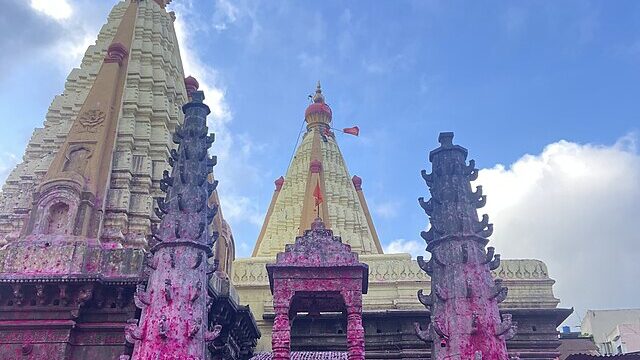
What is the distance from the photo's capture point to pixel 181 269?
Result: 1068 cm

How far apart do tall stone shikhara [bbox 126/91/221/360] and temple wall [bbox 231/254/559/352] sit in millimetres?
10055

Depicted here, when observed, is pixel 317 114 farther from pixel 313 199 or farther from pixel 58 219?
pixel 58 219

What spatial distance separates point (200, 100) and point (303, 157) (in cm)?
2048

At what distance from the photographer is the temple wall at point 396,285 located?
20766 mm

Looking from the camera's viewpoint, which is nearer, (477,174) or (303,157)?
(477,174)

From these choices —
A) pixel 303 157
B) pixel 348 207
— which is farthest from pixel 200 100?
pixel 303 157

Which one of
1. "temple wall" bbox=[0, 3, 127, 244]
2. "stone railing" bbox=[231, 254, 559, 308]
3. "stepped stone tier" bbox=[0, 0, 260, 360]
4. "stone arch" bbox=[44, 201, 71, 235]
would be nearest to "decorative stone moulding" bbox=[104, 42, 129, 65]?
"stepped stone tier" bbox=[0, 0, 260, 360]

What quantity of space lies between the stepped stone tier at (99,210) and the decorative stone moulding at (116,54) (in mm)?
42

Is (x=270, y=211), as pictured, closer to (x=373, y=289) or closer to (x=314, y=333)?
(x=373, y=289)

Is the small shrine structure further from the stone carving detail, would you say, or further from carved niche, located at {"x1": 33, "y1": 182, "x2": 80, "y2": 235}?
the stone carving detail

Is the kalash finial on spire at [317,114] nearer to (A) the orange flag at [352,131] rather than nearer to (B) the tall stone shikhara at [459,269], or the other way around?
(A) the orange flag at [352,131]

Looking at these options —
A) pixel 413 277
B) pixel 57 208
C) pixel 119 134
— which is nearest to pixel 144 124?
pixel 119 134

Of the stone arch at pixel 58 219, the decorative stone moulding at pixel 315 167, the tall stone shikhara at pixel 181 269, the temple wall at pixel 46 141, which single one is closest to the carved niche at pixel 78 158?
the stone arch at pixel 58 219

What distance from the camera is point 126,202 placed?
55.0ft
